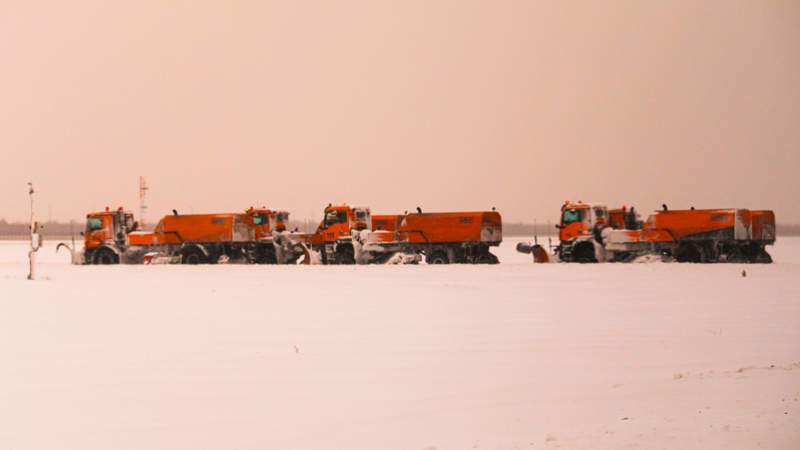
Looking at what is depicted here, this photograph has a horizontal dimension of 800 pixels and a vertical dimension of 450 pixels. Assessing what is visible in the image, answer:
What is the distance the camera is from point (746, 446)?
868cm

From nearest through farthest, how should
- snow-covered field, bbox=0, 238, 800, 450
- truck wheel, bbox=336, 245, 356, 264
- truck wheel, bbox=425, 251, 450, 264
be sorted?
snow-covered field, bbox=0, 238, 800, 450 → truck wheel, bbox=336, 245, 356, 264 → truck wheel, bbox=425, 251, 450, 264

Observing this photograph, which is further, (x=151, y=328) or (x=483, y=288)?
(x=483, y=288)

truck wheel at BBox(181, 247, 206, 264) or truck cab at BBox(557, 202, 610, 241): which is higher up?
truck cab at BBox(557, 202, 610, 241)

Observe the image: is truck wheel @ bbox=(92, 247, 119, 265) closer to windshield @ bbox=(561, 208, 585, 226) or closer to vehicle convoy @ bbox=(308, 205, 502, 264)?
vehicle convoy @ bbox=(308, 205, 502, 264)

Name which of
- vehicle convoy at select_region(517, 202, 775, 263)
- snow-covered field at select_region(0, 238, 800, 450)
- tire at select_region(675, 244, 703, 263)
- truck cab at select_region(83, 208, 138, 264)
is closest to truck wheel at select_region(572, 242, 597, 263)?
vehicle convoy at select_region(517, 202, 775, 263)

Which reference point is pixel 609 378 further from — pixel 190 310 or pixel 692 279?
pixel 692 279

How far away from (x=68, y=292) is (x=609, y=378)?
60.0 feet

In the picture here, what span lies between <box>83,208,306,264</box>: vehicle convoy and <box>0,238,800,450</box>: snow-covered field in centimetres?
1819

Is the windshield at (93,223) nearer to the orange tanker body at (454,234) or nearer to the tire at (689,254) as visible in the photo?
the orange tanker body at (454,234)

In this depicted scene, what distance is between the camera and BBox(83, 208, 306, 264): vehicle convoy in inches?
1746

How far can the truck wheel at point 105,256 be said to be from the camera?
146ft

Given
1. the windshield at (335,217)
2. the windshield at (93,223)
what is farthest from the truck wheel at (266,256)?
the windshield at (93,223)

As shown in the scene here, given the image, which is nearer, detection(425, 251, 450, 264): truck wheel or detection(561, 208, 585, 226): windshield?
detection(561, 208, 585, 226): windshield

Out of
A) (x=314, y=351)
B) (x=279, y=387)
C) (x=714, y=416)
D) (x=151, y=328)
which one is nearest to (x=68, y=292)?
(x=151, y=328)
